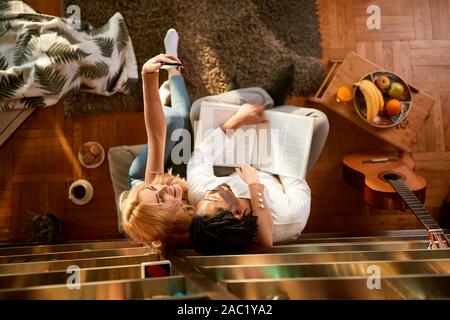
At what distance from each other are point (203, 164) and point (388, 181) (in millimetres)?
874

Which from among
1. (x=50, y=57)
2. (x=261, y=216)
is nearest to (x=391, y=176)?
(x=261, y=216)

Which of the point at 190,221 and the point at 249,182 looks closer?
the point at 190,221

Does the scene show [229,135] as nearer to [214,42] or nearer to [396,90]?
[214,42]

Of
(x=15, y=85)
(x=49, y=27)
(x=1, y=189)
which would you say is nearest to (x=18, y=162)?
(x=1, y=189)

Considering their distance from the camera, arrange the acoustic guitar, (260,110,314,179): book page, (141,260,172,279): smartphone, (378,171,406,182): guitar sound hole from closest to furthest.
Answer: (141,260,172,279): smartphone < (260,110,314,179): book page < the acoustic guitar < (378,171,406,182): guitar sound hole

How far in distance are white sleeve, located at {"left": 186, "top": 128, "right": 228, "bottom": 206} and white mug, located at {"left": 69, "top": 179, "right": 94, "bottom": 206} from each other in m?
0.73

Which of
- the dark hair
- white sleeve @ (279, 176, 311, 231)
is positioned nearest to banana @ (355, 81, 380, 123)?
white sleeve @ (279, 176, 311, 231)

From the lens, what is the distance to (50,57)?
5.82 ft

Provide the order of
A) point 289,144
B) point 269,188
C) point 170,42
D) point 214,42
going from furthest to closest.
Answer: point 214,42 < point 170,42 < point 289,144 < point 269,188

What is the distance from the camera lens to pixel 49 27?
1.81 meters

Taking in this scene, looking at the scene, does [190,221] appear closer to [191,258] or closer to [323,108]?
[191,258]

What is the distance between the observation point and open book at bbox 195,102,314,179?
158 cm

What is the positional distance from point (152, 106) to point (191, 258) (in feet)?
2.05

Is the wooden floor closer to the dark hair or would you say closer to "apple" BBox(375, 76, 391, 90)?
"apple" BBox(375, 76, 391, 90)
